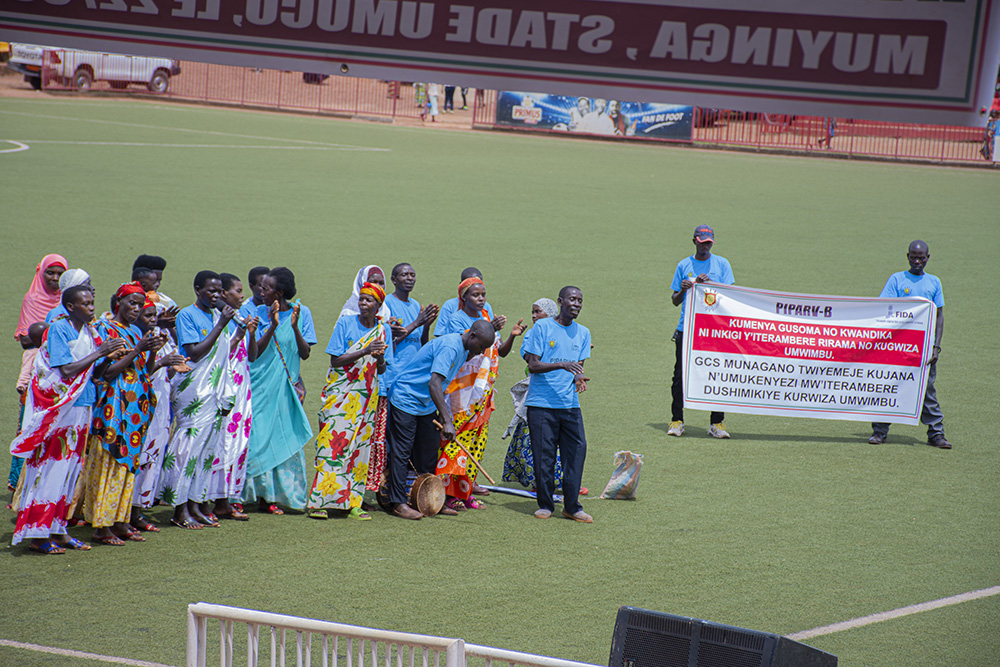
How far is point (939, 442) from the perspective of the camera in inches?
461

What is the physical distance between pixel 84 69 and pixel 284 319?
129 feet

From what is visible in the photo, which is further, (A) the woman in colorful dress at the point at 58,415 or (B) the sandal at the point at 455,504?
(B) the sandal at the point at 455,504

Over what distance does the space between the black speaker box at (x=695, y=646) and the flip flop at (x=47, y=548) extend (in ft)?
14.6

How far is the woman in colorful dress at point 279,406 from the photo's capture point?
8789 mm

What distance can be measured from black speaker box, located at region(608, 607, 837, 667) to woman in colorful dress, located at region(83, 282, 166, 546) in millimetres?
4021

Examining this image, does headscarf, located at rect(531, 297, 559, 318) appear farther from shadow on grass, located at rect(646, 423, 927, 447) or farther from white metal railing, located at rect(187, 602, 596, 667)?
white metal railing, located at rect(187, 602, 596, 667)

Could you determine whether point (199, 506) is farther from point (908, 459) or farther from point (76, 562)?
point (908, 459)

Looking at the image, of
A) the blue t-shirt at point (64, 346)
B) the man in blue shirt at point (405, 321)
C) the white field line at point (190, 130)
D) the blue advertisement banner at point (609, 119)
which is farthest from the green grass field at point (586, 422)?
the blue advertisement banner at point (609, 119)

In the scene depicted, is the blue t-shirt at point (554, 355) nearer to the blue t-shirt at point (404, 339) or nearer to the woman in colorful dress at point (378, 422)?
the blue t-shirt at point (404, 339)

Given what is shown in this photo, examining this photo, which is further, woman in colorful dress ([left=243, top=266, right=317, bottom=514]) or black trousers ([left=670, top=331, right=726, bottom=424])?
black trousers ([left=670, top=331, right=726, bottom=424])

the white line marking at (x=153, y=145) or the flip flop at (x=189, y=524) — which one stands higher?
the white line marking at (x=153, y=145)

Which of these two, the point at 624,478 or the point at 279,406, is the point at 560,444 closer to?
the point at 624,478

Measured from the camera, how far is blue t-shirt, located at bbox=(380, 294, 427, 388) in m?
9.03

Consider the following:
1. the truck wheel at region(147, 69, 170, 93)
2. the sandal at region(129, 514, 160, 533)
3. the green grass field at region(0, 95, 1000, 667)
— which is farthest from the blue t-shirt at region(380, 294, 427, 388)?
the truck wheel at region(147, 69, 170, 93)
